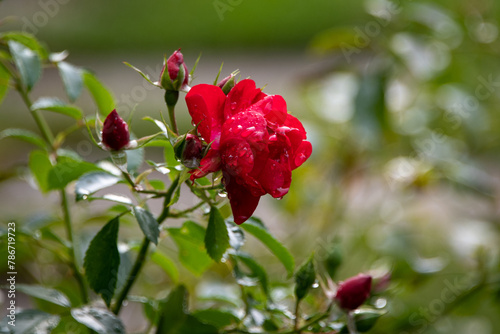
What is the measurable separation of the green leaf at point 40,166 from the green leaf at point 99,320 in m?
0.15

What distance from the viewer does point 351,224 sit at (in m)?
1.08

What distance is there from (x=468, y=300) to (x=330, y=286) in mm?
305

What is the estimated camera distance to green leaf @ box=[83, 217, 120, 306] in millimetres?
397

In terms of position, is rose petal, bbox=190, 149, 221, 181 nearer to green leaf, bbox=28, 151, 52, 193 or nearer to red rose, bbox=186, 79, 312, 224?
red rose, bbox=186, 79, 312, 224

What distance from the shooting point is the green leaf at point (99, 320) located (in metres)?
0.40

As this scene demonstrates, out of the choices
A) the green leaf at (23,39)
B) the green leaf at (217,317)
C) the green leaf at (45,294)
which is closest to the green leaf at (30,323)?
the green leaf at (45,294)

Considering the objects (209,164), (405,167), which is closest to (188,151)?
(209,164)

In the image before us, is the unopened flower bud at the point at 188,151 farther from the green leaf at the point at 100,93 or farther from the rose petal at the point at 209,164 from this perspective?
the green leaf at the point at 100,93

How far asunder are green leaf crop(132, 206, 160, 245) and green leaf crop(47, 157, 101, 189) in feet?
0.22

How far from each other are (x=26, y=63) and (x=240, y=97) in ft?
0.76

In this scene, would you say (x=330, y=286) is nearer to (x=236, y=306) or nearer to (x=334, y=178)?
(x=236, y=306)

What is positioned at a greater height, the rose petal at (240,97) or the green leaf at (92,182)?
the rose petal at (240,97)

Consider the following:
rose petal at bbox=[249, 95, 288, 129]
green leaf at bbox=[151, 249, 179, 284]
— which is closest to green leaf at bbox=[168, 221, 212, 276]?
green leaf at bbox=[151, 249, 179, 284]

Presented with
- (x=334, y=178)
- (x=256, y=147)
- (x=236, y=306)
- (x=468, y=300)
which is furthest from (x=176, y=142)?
(x=334, y=178)
